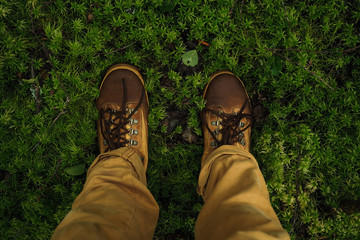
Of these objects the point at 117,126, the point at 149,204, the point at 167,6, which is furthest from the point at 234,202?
the point at 167,6

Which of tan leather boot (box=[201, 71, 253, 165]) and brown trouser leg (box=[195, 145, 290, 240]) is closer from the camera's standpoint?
brown trouser leg (box=[195, 145, 290, 240])

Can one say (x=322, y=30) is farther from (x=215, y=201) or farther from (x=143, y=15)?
(x=215, y=201)

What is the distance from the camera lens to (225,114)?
2938 mm

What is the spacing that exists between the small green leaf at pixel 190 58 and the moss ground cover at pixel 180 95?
3.0 inches

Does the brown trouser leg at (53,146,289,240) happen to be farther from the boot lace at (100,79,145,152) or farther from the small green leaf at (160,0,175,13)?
the small green leaf at (160,0,175,13)

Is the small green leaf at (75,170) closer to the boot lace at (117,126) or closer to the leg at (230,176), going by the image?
the boot lace at (117,126)

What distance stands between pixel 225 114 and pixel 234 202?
1.26 m

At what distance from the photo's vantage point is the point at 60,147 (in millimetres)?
2807

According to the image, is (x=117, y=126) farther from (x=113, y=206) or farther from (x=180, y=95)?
(x=113, y=206)

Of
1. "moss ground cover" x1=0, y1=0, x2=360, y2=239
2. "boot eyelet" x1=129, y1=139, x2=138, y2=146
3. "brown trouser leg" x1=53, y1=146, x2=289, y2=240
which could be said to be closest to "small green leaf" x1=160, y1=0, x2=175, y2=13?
"moss ground cover" x1=0, y1=0, x2=360, y2=239

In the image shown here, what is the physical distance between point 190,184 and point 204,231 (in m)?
0.93

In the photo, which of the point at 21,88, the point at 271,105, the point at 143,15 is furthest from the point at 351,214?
the point at 21,88

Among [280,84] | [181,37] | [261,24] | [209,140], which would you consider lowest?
[209,140]

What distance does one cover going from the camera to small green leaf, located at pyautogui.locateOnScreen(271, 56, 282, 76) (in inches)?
112
